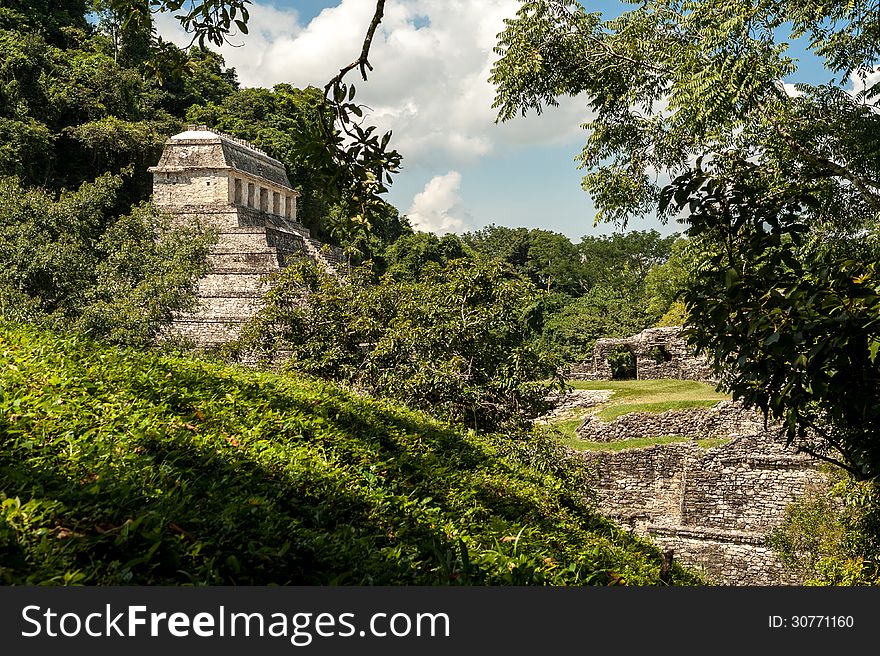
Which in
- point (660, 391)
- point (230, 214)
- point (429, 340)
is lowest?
point (660, 391)

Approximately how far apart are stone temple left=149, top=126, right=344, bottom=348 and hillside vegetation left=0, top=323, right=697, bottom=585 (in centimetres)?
1744

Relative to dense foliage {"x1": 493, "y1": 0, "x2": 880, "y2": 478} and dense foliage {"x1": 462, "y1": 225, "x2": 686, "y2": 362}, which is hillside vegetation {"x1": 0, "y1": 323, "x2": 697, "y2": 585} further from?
dense foliage {"x1": 462, "y1": 225, "x2": 686, "y2": 362}

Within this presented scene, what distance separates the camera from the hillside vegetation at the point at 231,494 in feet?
6.51

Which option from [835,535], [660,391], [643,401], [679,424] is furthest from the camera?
[660,391]

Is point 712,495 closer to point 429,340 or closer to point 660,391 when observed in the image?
point 429,340

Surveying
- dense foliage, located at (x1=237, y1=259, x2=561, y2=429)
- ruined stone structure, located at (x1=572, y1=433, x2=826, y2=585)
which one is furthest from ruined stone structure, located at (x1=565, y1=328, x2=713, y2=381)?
dense foliage, located at (x1=237, y1=259, x2=561, y2=429)

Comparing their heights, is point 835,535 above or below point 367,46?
below

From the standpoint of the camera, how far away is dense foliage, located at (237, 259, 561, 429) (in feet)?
28.1

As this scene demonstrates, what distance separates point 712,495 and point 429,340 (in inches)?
208

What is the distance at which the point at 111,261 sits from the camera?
1464cm

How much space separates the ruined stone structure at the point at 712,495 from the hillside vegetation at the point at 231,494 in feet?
20.2

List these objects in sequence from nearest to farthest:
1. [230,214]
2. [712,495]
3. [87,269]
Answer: [712,495] → [87,269] → [230,214]

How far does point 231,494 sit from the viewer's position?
2.53 meters

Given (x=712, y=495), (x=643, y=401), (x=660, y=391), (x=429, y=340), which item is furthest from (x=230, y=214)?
(x=712, y=495)
